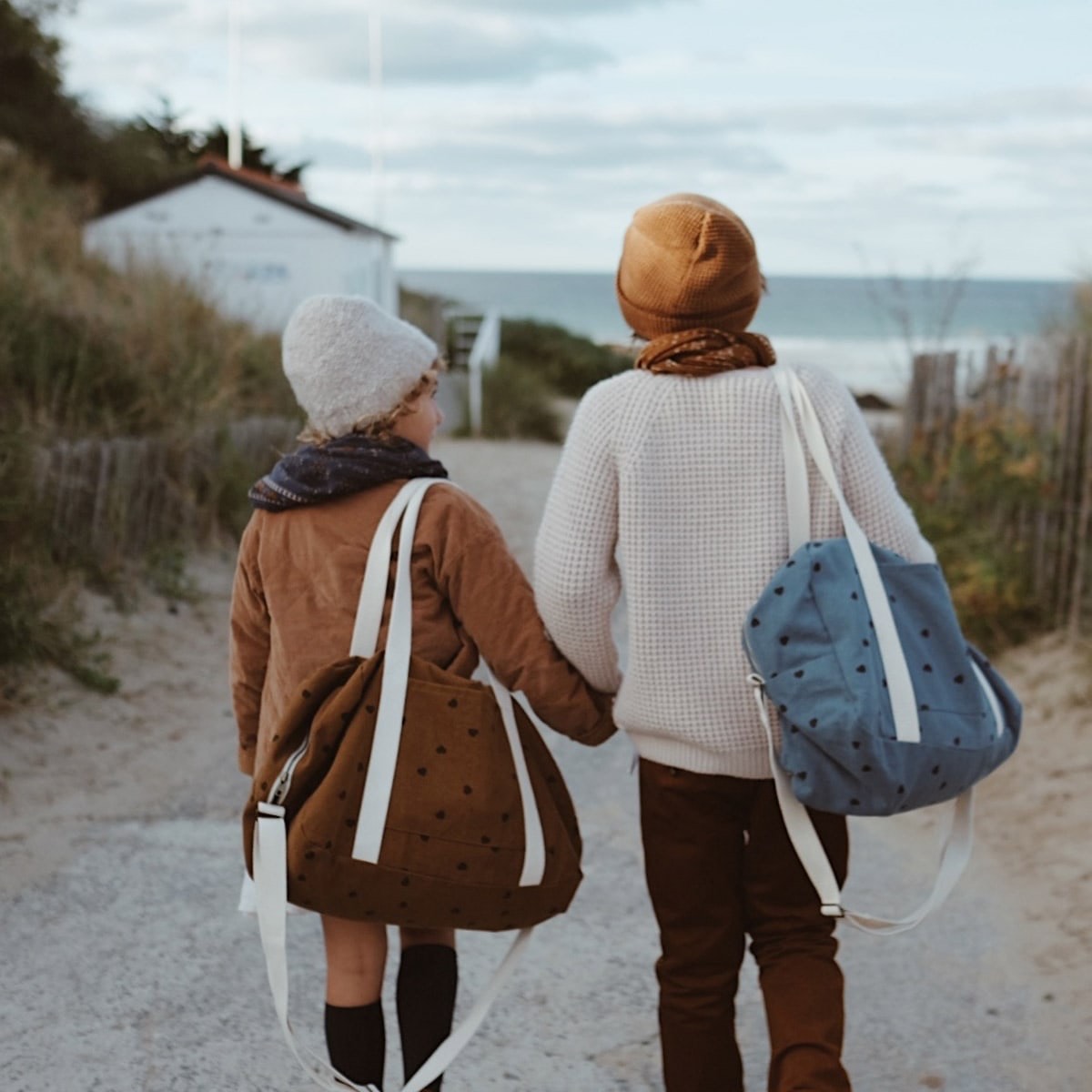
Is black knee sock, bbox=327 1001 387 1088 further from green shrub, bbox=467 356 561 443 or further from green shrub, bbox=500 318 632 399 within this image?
green shrub, bbox=500 318 632 399

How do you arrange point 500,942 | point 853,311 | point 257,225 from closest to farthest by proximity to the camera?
point 500,942, point 257,225, point 853,311

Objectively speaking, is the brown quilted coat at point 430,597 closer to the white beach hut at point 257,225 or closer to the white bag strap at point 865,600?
the white bag strap at point 865,600

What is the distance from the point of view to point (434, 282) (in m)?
135

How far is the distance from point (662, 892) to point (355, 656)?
70cm

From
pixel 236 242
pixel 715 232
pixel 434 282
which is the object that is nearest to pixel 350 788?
pixel 715 232

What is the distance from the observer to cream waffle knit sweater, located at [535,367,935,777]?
2.50 m

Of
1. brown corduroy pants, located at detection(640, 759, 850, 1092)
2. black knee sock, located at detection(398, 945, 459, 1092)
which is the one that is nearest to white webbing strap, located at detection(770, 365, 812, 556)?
brown corduroy pants, located at detection(640, 759, 850, 1092)

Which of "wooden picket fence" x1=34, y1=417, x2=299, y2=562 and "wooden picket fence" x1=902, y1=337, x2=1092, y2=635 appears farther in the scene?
"wooden picket fence" x1=34, y1=417, x2=299, y2=562

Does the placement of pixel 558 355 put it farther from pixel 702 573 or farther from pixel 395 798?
pixel 395 798

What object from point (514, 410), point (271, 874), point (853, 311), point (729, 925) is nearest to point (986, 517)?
point (729, 925)

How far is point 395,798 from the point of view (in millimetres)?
2430

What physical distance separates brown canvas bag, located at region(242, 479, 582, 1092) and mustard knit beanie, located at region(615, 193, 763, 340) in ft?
1.78

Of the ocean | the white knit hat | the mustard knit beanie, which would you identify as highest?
the mustard knit beanie

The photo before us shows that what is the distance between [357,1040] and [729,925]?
708mm
